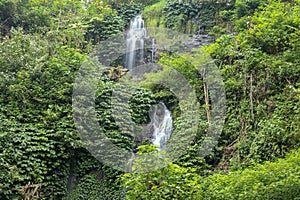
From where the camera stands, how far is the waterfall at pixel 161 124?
12039mm

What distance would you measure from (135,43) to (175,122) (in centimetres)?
614

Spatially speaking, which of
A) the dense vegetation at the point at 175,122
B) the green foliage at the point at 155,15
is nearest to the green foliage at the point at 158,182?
the dense vegetation at the point at 175,122

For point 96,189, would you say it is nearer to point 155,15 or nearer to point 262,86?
point 262,86

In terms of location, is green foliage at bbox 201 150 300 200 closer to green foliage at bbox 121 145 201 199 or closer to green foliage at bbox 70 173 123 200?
green foliage at bbox 121 145 201 199

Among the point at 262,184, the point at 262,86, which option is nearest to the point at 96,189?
the point at 262,86

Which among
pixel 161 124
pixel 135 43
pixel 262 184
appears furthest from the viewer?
pixel 135 43

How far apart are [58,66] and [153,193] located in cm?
580

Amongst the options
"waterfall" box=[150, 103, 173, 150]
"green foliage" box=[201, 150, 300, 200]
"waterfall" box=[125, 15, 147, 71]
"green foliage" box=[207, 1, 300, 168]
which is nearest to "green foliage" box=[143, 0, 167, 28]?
"waterfall" box=[125, 15, 147, 71]

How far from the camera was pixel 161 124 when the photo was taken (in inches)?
496

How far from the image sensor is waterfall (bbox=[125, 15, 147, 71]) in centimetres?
1655

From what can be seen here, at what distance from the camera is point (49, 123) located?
11.0 m

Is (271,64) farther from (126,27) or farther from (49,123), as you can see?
(126,27)

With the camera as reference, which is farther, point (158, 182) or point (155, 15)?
point (155, 15)

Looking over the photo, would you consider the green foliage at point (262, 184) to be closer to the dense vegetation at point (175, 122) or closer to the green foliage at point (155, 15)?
the dense vegetation at point (175, 122)
